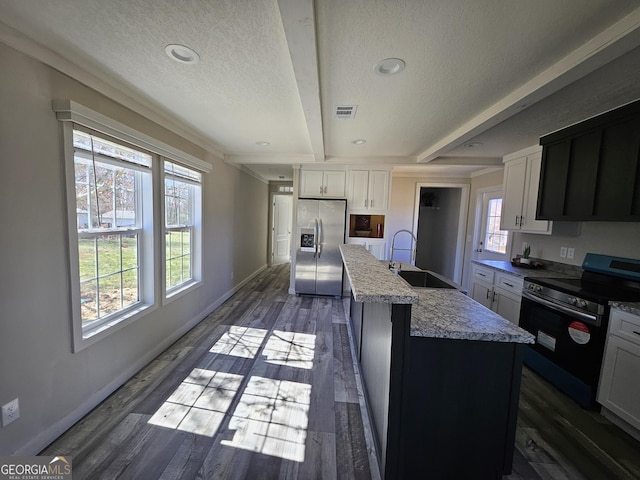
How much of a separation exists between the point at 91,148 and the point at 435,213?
6.26 meters

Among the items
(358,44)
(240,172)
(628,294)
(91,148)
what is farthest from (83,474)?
(240,172)

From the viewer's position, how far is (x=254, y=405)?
73.8 inches

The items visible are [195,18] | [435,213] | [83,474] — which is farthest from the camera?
[435,213]

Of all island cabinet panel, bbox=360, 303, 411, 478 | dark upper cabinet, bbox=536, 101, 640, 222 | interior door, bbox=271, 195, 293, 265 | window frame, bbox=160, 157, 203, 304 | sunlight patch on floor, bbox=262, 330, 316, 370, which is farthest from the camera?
interior door, bbox=271, 195, 293, 265

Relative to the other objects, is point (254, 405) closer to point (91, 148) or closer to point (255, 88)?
point (91, 148)

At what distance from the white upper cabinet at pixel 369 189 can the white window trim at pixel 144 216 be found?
7.62ft

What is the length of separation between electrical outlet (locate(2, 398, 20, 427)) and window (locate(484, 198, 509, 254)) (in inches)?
217

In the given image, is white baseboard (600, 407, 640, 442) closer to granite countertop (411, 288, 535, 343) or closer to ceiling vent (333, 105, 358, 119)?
granite countertop (411, 288, 535, 343)

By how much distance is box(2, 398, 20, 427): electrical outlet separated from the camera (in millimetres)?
1309

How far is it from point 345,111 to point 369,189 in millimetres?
2099

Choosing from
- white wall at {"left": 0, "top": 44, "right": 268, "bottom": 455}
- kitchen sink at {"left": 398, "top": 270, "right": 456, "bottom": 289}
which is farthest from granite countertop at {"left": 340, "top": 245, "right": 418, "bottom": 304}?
white wall at {"left": 0, "top": 44, "right": 268, "bottom": 455}

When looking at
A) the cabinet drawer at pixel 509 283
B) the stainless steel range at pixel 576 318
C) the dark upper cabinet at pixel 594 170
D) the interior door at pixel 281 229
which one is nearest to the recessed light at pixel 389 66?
the dark upper cabinet at pixel 594 170

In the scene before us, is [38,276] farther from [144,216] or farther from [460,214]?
[460,214]

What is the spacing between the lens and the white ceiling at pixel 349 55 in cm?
116
